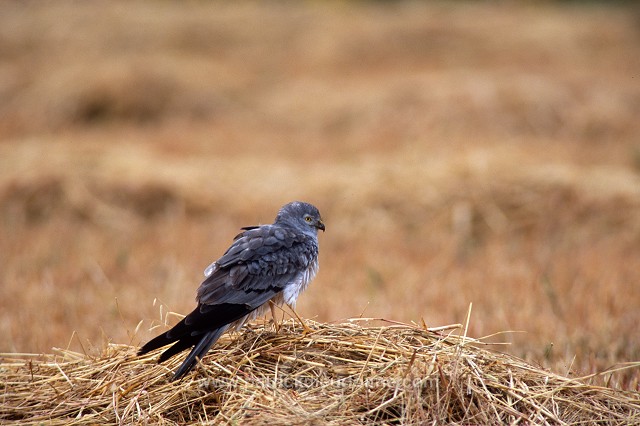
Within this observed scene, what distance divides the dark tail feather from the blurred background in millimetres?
543

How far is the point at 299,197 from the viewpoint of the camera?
10.4 meters

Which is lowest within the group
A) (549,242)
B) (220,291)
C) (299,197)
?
(549,242)

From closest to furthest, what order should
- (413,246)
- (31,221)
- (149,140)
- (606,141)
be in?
(413,246) → (31,221) → (606,141) → (149,140)

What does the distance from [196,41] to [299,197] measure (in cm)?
1462

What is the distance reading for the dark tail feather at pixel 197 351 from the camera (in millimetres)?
3674

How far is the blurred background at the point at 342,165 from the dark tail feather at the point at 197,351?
543 millimetres

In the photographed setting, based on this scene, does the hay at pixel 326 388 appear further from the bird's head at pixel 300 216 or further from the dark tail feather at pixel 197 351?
the bird's head at pixel 300 216

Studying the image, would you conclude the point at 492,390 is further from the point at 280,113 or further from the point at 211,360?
the point at 280,113

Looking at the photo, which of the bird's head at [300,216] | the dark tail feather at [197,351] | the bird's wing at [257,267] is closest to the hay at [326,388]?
the dark tail feather at [197,351]

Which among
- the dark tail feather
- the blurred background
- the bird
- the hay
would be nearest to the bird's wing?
the bird

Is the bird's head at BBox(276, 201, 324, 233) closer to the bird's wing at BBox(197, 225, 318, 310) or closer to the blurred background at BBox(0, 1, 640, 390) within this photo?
the bird's wing at BBox(197, 225, 318, 310)

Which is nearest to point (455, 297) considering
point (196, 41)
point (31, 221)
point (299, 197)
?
point (299, 197)

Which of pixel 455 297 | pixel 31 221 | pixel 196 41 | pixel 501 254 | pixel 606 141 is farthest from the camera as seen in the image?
pixel 196 41

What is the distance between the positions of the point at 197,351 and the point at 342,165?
8.55m
